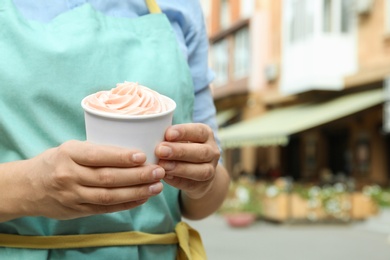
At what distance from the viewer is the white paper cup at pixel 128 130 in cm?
98

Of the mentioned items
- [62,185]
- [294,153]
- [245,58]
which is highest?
[62,185]

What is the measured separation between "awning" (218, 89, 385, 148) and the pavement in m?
2.63

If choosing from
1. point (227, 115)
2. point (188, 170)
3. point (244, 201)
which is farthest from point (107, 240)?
point (227, 115)

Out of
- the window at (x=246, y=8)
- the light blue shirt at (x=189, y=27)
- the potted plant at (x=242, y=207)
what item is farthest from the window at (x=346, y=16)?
the light blue shirt at (x=189, y=27)

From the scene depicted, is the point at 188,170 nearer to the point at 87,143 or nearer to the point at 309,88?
the point at 87,143

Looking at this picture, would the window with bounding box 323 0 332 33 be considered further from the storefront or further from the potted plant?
the potted plant

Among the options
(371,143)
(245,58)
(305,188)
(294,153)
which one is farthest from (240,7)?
(305,188)

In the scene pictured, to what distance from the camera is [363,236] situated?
1092 cm

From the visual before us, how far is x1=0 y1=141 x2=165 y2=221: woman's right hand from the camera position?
0.94m

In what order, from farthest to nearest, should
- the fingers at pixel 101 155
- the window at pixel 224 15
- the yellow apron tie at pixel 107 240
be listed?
1. the window at pixel 224 15
2. the yellow apron tie at pixel 107 240
3. the fingers at pixel 101 155

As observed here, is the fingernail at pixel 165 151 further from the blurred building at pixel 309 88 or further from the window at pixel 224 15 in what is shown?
the window at pixel 224 15

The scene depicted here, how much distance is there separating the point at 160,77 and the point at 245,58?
21725mm

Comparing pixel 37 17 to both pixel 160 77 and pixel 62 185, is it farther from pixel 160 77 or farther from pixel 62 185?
pixel 62 185

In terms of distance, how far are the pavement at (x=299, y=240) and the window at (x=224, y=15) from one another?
46.1ft
